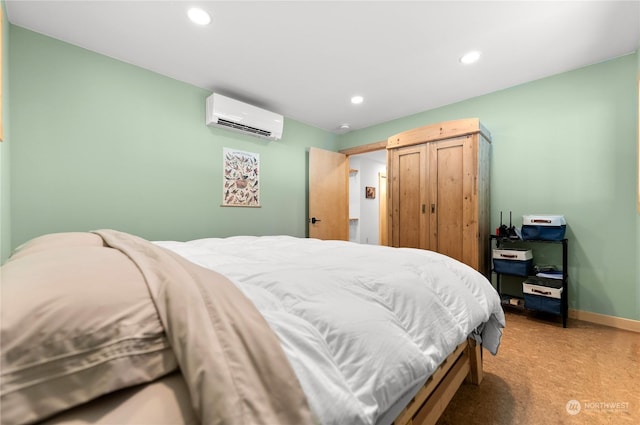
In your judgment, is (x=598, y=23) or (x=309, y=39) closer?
(x=598, y=23)

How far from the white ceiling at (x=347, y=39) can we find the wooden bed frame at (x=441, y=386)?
2.26 m

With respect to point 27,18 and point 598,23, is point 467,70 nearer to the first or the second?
point 598,23

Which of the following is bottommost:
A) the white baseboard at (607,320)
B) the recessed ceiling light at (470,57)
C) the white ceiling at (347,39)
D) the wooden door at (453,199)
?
the white baseboard at (607,320)

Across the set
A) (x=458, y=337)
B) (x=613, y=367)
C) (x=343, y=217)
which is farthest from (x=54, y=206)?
(x=613, y=367)

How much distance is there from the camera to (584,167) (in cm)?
260

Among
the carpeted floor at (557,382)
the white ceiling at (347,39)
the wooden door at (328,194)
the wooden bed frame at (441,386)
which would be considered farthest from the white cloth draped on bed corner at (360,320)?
the wooden door at (328,194)

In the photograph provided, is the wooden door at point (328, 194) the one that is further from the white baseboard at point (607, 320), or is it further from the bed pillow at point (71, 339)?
the bed pillow at point (71, 339)

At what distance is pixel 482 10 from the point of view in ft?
6.27

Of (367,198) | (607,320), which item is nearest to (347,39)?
(607,320)

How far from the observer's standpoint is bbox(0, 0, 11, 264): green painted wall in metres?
1.79

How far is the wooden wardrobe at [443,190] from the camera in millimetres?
2840

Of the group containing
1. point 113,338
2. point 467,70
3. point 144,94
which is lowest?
point 113,338

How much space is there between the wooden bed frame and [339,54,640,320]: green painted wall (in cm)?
194

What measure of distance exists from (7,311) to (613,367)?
2.94m
